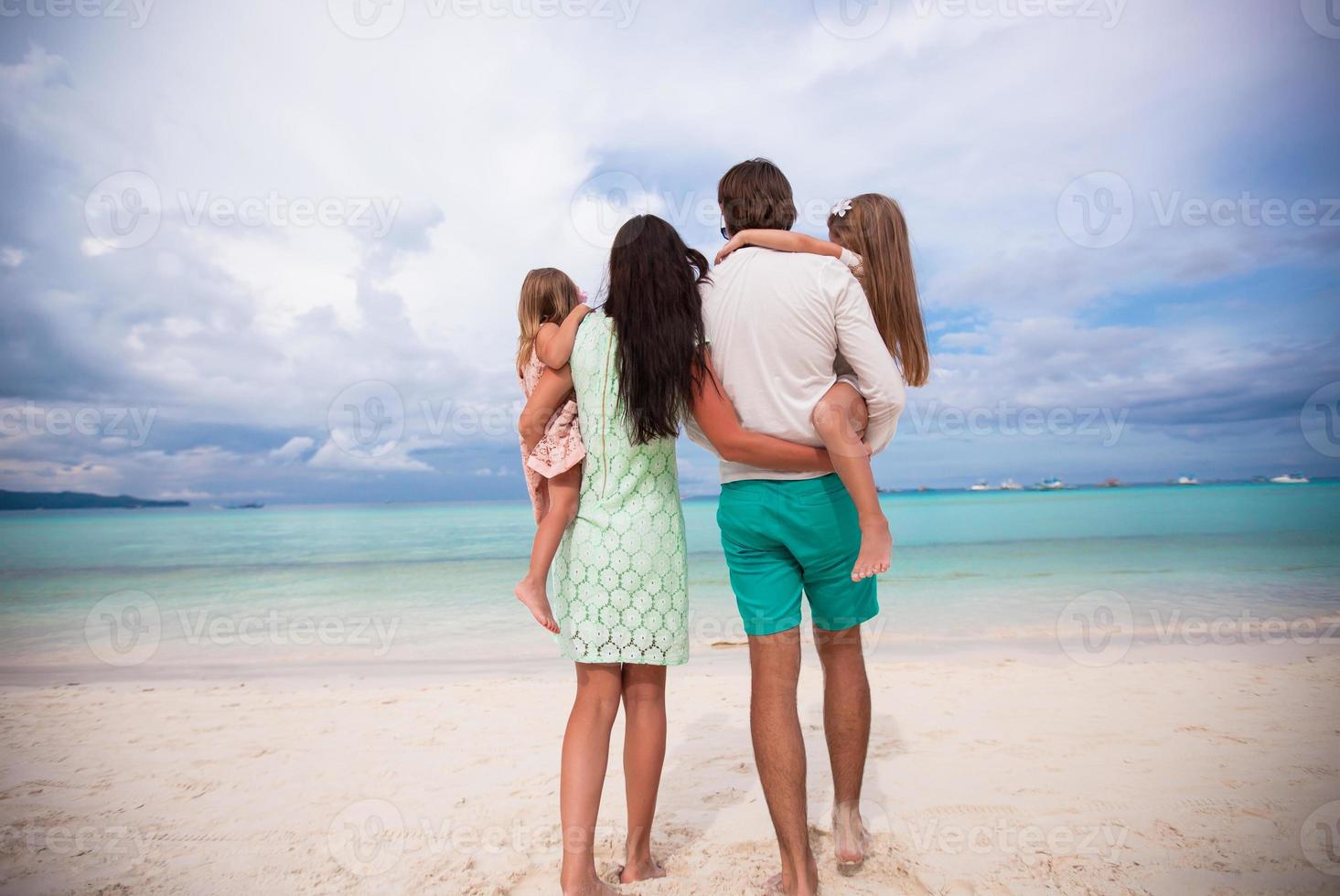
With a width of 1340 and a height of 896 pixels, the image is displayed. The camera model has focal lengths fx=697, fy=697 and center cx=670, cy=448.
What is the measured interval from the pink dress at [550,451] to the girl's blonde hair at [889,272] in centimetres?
116

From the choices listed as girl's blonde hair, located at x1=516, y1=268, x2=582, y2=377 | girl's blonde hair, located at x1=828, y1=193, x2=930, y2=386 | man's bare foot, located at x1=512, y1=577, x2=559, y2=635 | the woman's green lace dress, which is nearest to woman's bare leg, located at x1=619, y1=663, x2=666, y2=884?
the woman's green lace dress

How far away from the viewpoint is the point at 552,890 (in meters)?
2.46

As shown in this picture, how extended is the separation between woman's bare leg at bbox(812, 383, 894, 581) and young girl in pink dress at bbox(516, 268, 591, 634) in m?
0.82

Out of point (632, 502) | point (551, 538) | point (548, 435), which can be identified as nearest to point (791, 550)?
point (632, 502)

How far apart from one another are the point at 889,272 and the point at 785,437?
2.55 feet

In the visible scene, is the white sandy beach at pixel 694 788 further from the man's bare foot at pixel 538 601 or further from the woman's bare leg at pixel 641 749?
the man's bare foot at pixel 538 601

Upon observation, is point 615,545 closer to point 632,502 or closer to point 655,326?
point 632,502

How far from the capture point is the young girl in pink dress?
2.34m

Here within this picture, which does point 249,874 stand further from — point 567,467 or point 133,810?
point 567,467

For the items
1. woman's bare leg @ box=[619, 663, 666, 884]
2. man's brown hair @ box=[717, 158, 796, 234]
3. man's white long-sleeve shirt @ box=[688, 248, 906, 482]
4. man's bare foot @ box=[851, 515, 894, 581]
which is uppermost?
man's brown hair @ box=[717, 158, 796, 234]

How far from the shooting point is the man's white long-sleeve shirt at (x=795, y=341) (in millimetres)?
2232

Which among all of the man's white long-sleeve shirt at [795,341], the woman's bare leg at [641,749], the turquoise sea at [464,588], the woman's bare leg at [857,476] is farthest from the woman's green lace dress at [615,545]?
the turquoise sea at [464,588]

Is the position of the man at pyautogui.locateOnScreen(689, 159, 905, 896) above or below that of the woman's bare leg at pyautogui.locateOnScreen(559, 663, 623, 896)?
above

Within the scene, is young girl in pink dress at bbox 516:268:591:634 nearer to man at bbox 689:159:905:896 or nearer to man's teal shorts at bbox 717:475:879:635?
man at bbox 689:159:905:896
